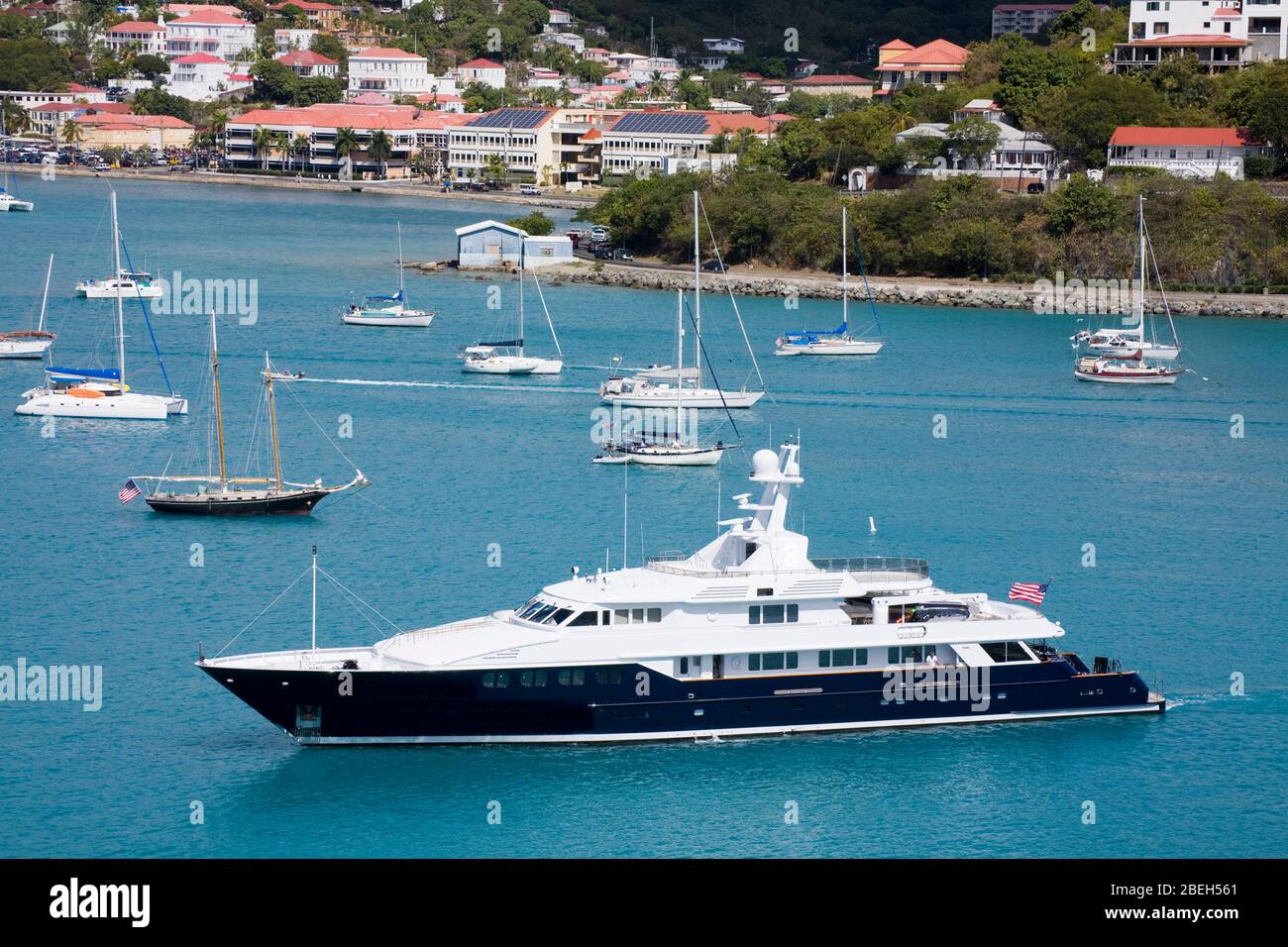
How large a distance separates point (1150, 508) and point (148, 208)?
96.9 meters

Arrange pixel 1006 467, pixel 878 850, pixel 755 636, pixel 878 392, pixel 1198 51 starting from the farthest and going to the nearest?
pixel 1198 51, pixel 878 392, pixel 1006 467, pixel 755 636, pixel 878 850

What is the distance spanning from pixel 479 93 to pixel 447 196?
36.4 meters

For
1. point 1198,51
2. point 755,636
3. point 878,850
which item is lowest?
point 878,850

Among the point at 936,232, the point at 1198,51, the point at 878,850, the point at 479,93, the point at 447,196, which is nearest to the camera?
the point at 878,850

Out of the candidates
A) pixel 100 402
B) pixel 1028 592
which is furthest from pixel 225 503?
pixel 1028 592

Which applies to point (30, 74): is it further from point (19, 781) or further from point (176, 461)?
point (19, 781)

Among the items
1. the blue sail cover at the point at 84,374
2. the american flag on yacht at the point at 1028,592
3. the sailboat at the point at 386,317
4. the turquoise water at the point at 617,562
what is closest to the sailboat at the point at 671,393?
the turquoise water at the point at 617,562

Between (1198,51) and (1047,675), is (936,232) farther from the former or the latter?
(1047,675)

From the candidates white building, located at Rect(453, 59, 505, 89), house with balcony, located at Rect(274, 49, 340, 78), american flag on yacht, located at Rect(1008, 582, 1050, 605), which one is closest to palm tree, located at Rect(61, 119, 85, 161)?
house with balcony, located at Rect(274, 49, 340, 78)

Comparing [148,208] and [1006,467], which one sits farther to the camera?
[148,208]

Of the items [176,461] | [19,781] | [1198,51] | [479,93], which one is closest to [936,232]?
[1198,51]

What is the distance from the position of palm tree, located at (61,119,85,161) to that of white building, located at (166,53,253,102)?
57.7 feet

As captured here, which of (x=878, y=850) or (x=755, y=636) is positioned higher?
(x=755, y=636)

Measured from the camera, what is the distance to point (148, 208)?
433 ft
